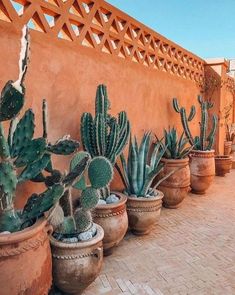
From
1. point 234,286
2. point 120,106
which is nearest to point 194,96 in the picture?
point 120,106

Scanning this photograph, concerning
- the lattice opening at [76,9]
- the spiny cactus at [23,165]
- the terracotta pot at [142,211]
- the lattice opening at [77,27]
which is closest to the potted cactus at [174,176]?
the terracotta pot at [142,211]

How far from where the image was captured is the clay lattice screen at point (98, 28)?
115 inches

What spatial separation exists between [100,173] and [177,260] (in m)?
1.39

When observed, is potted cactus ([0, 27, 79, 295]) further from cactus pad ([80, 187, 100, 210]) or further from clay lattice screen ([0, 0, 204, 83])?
clay lattice screen ([0, 0, 204, 83])

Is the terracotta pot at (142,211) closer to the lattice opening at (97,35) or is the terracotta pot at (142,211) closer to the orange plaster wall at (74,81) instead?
the orange plaster wall at (74,81)

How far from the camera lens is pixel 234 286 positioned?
2.82 meters

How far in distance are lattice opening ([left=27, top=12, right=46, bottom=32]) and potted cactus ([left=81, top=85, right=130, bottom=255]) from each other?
88cm

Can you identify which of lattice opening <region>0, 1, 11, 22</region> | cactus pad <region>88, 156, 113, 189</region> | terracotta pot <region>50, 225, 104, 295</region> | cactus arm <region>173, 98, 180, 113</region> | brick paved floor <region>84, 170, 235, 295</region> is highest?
lattice opening <region>0, 1, 11, 22</region>

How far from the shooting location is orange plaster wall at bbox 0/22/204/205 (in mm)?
2947

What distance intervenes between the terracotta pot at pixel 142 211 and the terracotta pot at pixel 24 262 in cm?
171

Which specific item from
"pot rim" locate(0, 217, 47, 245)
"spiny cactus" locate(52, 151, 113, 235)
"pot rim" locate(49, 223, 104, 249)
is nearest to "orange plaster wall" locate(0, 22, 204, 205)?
"spiny cactus" locate(52, 151, 113, 235)

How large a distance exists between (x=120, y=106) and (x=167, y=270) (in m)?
2.29

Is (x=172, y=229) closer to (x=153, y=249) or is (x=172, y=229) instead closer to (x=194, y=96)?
(x=153, y=249)

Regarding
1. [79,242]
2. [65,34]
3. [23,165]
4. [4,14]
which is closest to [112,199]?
[79,242]
